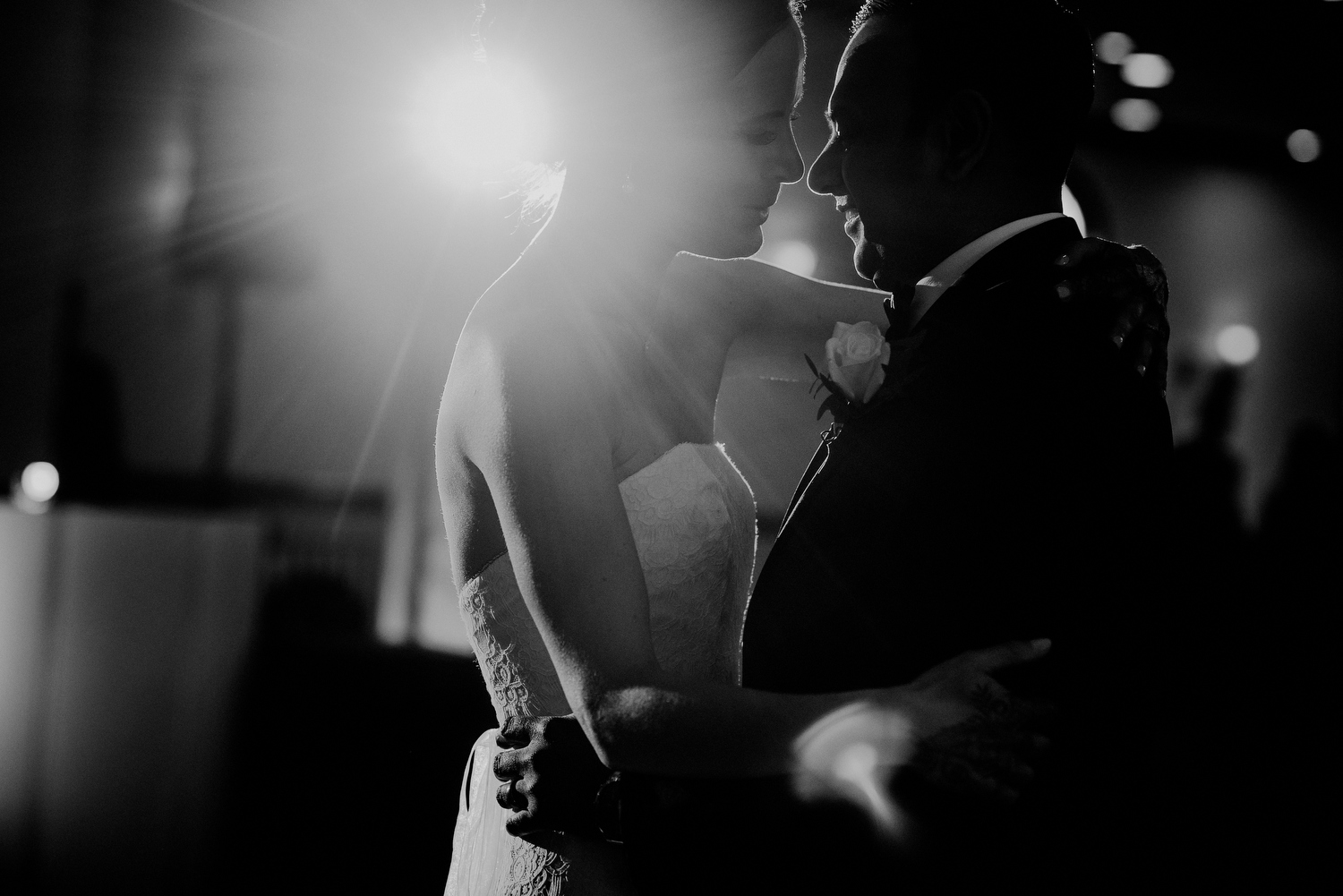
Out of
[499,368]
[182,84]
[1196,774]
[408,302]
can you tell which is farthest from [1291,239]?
[499,368]

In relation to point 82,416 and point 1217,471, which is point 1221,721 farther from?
point 82,416

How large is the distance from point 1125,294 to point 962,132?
1.09 ft

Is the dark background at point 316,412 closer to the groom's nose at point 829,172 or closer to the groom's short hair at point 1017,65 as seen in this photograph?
the groom's nose at point 829,172

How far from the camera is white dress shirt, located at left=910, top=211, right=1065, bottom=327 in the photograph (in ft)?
4.36

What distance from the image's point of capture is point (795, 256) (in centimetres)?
509

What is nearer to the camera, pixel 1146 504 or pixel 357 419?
pixel 1146 504

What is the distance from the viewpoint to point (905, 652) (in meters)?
1.25

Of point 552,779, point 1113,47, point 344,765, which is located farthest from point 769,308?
point 1113,47

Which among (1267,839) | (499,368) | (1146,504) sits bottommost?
(1267,839)

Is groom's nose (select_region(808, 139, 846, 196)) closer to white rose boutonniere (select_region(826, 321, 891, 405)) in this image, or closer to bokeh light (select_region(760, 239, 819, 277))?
white rose boutonniere (select_region(826, 321, 891, 405))

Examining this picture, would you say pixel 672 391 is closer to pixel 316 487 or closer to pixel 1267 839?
pixel 1267 839

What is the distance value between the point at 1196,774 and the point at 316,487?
4.90 m

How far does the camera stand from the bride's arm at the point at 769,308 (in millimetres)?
2014

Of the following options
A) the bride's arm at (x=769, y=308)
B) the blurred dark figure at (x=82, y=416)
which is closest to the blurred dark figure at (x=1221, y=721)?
the bride's arm at (x=769, y=308)
